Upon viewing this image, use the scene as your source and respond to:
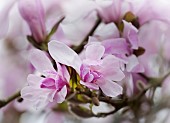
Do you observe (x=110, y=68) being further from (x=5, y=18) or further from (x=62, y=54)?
(x=5, y=18)

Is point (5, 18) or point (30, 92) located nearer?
point (30, 92)

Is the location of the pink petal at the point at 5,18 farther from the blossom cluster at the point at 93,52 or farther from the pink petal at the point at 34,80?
the pink petal at the point at 34,80

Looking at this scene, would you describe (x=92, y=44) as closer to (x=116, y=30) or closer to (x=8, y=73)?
(x=116, y=30)

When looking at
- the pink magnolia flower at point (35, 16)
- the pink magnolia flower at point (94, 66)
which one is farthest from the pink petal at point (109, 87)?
the pink magnolia flower at point (35, 16)

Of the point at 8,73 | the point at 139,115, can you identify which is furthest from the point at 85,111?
the point at 8,73

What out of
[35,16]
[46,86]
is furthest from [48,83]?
[35,16]

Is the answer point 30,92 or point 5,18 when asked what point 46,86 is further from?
point 5,18
